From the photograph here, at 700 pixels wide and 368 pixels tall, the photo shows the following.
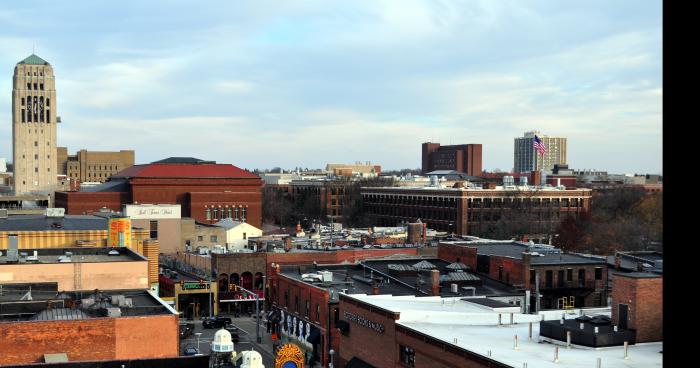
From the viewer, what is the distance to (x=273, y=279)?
69.6 metres

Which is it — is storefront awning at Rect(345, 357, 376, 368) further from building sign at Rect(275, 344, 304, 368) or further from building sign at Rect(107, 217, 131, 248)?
building sign at Rect(107, 217, 131, 248)

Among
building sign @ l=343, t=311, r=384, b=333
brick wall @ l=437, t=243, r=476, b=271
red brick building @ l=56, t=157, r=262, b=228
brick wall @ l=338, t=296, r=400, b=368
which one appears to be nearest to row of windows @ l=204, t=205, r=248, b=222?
red brick building @ l=56, t=157, r=262, b=228

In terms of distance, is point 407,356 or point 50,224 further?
point 50,224

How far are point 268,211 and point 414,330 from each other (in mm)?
143063

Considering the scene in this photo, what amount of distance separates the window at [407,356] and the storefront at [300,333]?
15756 mm

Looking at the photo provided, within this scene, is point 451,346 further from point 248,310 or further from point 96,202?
point 96,202

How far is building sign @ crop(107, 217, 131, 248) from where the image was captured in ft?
196

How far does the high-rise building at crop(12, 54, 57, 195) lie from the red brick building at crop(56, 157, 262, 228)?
126ft

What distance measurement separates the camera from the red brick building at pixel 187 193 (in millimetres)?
120812

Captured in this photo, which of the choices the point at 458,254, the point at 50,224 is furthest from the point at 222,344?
the point at 50,224

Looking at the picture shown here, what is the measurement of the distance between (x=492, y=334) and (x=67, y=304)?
2124cm

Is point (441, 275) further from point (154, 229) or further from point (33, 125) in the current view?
point (33, 125)

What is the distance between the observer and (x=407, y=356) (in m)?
40.5
